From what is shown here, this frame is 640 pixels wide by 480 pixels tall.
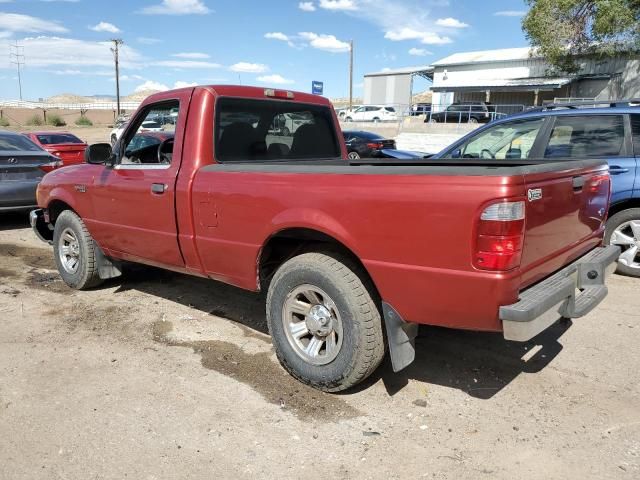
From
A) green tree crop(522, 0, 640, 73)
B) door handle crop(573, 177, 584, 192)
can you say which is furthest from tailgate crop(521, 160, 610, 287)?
green tree crop(522, 0, 640, 73)

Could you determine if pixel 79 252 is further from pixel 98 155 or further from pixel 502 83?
pixel 502 83

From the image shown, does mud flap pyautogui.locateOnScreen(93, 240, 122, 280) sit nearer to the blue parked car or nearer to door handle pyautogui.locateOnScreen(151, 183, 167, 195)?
door handle pyautogui.locateOnScreen(151, 183, 167, 195)

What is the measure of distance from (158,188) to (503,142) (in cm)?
386

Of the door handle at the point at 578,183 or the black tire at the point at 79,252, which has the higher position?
the door handle at the point at 578,183

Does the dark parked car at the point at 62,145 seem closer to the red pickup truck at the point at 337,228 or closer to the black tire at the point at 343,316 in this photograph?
the red pickup truck at the point at 337,228

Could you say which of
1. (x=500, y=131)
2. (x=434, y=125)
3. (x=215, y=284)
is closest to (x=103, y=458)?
(x=215, y=284)

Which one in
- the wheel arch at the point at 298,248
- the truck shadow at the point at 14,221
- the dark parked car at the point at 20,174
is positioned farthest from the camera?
the truck shadow at the point at 14,221

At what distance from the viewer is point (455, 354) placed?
13.4 feet

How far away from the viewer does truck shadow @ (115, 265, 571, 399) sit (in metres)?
3.66

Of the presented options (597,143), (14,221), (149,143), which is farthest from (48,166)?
(597,143)

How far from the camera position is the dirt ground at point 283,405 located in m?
2.78

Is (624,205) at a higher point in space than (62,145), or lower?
lower

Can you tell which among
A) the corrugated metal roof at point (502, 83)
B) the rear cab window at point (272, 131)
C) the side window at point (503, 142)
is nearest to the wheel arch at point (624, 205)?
the side window at point (503, 142)

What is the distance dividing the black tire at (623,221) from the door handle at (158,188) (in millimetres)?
4540
